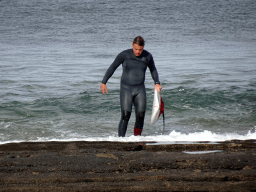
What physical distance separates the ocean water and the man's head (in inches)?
56.8

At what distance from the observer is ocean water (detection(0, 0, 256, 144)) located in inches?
356

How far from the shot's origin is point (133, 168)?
4.04m

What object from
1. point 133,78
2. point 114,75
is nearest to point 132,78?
point 133,78

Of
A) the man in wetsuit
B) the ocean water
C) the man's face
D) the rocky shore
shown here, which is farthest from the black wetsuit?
the rocky shore

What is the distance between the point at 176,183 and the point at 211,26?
44.0 m

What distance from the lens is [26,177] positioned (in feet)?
12.5

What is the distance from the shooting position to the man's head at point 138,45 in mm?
5931

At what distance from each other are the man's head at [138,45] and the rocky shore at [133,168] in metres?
1.74

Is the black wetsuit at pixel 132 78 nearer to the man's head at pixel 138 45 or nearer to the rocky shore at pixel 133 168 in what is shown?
the man's head at pixel 138 45

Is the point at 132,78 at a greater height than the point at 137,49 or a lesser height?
lesser

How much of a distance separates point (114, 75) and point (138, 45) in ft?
38.7

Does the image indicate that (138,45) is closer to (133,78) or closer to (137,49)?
(137,49)

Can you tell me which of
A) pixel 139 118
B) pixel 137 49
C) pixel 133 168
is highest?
pixel 137 49

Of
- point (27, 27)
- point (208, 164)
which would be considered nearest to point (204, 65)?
point (208, 164)
